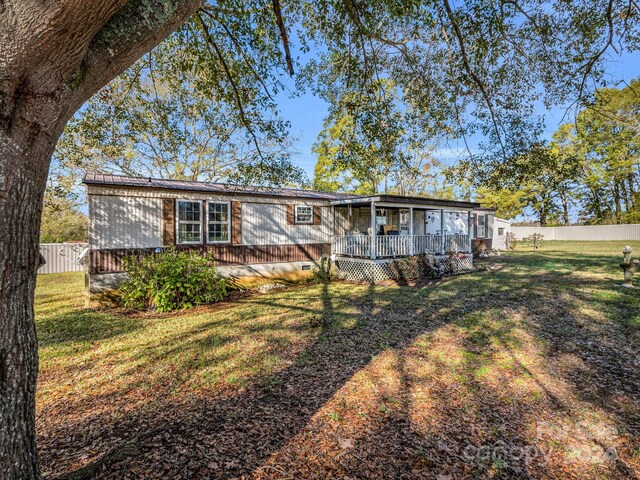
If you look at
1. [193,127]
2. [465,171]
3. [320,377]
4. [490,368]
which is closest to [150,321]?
[320,377]

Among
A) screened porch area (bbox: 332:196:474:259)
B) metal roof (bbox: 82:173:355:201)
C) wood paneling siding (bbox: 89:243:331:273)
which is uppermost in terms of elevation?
metal roof (bbox: 82:173:355:201)

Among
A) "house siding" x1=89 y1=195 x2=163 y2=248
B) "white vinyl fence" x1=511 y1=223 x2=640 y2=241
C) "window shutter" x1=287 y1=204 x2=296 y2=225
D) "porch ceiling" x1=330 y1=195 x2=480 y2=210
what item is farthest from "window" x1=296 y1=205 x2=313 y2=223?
"white vinyl fence" x1=511 y1=223 x2=640 y2=241

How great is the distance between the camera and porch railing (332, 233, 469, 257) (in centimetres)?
1268

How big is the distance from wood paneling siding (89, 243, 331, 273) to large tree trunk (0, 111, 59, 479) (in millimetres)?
8421

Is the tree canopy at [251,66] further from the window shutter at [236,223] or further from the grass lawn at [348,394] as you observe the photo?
the window shutter at [236,223]

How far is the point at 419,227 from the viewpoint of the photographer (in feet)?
58.1

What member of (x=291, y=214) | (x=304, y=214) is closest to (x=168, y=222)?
(x=291, y=214)

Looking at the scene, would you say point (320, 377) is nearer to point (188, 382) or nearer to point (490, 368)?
point (188, 382)

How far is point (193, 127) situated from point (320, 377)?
19.9 meters

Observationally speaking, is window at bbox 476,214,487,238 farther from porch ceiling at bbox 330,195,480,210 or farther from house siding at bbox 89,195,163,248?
house siding at bbox 89,195,163,248

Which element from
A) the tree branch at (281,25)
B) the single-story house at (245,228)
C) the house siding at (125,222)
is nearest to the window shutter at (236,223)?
the single-story house at (245,228)

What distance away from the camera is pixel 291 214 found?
1262cm

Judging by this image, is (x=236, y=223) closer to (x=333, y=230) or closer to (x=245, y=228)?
(x=245, y=228)

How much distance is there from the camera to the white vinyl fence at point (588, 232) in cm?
2856
